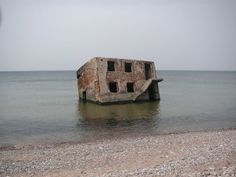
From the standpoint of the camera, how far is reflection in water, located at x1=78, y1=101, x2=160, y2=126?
24.4 meters

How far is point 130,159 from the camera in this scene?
484 inches

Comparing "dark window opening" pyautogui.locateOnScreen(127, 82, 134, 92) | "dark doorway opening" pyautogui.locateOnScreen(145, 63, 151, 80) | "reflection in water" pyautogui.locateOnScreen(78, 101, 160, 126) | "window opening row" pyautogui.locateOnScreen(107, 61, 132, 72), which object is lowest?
"reflection in water" pyautogui.locateOnScreen(78, 101, 160, 126)

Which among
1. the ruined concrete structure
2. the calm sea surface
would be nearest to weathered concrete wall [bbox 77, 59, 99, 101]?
the ruined concrete structure

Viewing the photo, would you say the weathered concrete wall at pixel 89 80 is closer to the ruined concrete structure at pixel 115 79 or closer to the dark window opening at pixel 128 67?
the ruined concrete structure at pixel 115 79

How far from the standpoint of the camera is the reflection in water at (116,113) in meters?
24.4

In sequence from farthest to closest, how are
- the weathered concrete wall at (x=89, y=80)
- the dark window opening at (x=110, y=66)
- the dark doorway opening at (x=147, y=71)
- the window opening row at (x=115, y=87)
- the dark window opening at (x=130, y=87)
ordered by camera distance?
the dark doorway opening at (x=147, y=71) < the dark window opening at (x=130, y=87) < the window opening row at (x=115, y=87) < the dark window opening at (x=110, y=66) < the weathered concrete wall at (x=89, y=80)

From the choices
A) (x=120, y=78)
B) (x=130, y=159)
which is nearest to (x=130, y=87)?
(x=120, y=78)

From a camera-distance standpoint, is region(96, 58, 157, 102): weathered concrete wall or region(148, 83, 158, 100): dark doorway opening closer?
region(96, 58, 157, 102): weathered concrete wall

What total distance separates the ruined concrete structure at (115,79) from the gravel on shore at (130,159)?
15620mm

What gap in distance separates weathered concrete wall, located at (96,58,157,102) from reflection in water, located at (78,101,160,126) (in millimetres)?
888

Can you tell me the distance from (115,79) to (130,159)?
19937mm

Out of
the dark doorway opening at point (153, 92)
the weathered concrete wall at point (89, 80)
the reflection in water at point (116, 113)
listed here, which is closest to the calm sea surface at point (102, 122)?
the reflection in water at point (116, 113)

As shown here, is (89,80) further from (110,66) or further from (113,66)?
(113,66)

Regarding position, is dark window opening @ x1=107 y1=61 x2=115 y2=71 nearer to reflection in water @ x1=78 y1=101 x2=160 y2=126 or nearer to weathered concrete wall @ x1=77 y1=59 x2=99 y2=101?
weathered concrete wall @ x1=77 y1=59 x2=99 y2=101
